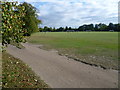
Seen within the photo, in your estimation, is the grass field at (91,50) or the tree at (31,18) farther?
the tree at (31,18)

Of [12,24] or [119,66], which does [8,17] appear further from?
[119,66]

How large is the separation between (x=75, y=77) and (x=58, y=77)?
38.6 inches

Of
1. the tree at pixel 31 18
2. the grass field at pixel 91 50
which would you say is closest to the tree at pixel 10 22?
the grass field at pixel 91 50

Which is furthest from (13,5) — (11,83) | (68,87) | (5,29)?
(68,87)

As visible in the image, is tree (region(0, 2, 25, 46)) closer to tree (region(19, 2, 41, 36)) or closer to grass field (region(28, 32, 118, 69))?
grass field (region(28, 32, 118, 69))

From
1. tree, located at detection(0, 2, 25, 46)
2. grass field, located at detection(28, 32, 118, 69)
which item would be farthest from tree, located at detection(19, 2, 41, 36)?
tree, located at detection(0, 2, 25, 46)

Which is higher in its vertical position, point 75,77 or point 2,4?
point 2,4

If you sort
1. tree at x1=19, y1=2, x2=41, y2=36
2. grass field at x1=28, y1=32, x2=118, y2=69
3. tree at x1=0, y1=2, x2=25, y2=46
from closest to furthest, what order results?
tree at x1=0, y1=2, x2=25, y2=46, grass field at x1=28, y1=32, x2=118, y2=69, tree at x1=19, y1=2, x2=41, y2=36

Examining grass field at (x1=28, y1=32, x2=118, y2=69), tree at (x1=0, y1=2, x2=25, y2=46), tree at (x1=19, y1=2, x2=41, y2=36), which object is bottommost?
grass field at (x1=28, y1=32, x2=118, y2=69)

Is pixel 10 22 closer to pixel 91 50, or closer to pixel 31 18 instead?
pixel 91 50

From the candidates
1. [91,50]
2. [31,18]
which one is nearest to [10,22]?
[91,50]

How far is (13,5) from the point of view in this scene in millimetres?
6258

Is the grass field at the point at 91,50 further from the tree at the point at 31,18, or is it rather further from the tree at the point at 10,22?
the tree at the point at 10,22

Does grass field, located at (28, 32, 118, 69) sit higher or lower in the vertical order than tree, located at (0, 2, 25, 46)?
lower
